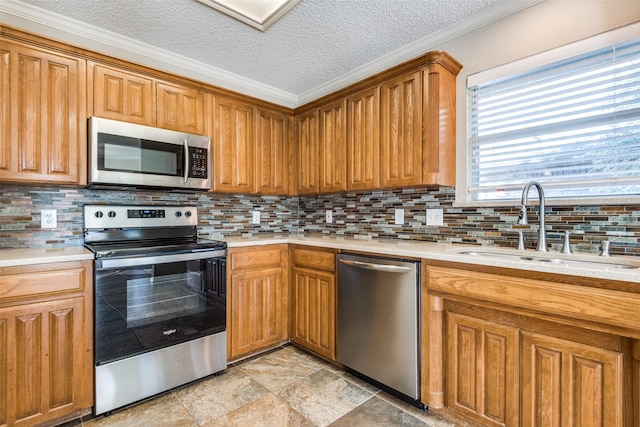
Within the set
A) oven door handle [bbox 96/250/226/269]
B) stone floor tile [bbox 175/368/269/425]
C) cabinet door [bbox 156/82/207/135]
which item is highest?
cabinet door [bbox 156/82/207/135]

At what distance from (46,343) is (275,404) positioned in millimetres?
1282

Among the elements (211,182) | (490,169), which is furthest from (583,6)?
(211,182)

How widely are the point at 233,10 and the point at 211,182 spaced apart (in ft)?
4.02

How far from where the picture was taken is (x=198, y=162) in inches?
97.3

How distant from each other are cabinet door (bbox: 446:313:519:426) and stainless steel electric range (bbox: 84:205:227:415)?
154 centimetres

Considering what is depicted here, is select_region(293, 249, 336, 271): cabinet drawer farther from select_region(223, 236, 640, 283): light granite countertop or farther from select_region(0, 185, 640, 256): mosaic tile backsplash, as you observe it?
select_region(0, 185, 640, 256): mosaic tile backsplash

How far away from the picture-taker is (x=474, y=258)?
5.20ft

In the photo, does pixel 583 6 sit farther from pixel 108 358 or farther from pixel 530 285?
pixel 108 358

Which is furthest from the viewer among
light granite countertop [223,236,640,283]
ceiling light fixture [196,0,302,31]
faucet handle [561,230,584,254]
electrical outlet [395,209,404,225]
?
electrical outlet [395,209,404,225]

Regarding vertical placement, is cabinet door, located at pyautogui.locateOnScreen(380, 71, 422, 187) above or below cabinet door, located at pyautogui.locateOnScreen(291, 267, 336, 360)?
above

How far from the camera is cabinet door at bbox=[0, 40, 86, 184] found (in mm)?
1817

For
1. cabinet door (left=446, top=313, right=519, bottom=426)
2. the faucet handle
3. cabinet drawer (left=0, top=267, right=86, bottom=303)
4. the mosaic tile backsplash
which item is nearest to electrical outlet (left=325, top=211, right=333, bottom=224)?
the mosaic tile backsplash

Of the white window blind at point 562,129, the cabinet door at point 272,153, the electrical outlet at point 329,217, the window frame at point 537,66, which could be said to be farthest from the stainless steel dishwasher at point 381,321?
the cabinet door at point 272,153

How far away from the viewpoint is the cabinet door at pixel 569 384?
1.28 meters
